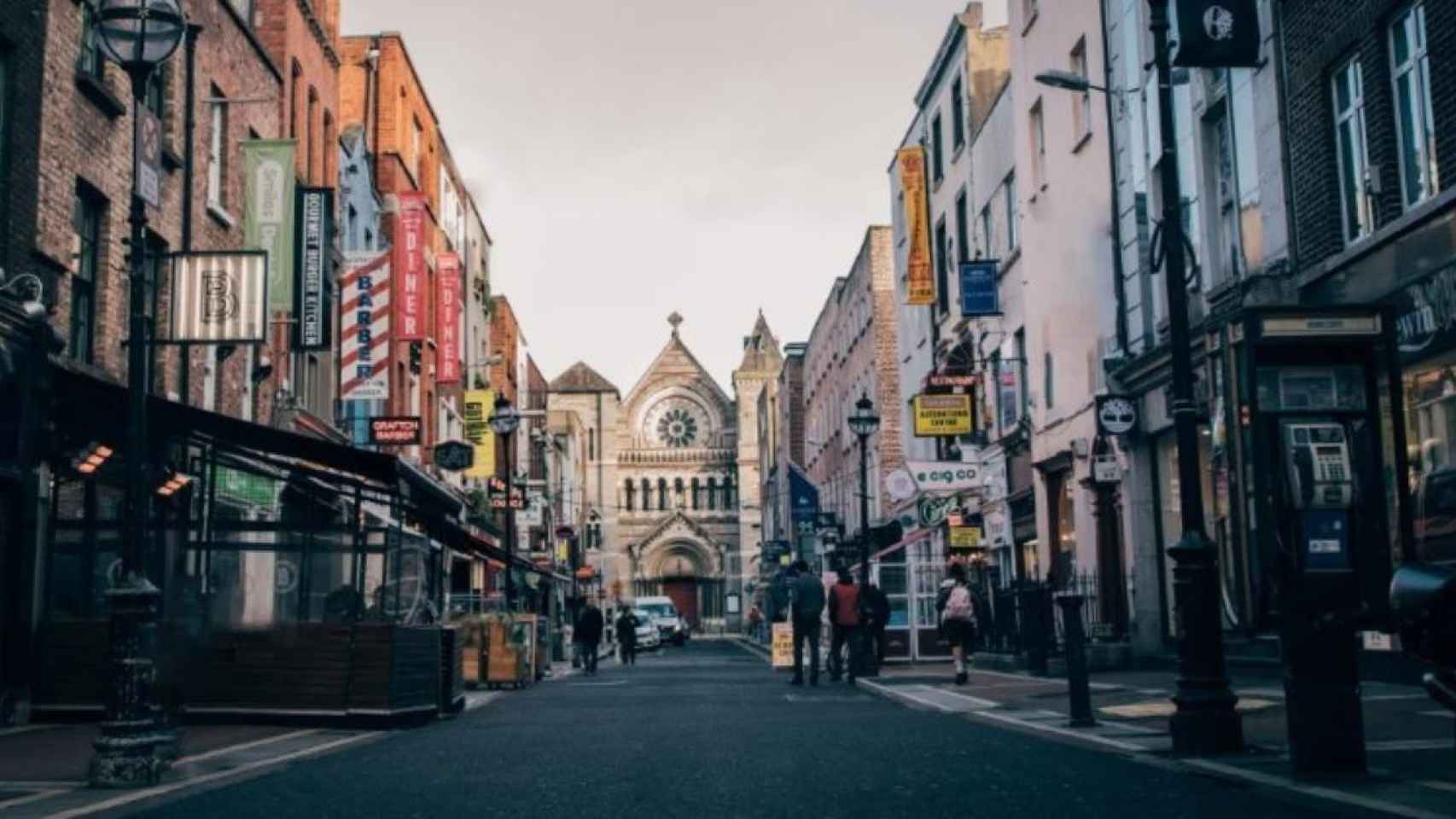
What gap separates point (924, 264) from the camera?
38.8m

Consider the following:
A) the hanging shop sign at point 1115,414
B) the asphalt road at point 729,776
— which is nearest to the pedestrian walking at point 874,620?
the hanging shop sign at point 1115,414

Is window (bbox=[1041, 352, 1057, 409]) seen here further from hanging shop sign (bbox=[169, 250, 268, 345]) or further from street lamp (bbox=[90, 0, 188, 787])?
street lamp (bbox=[90, 0, 188, 787])

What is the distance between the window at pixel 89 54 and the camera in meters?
18.2

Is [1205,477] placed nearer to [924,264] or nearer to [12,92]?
[12,92]

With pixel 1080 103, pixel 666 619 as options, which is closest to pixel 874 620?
pixel 1080 103

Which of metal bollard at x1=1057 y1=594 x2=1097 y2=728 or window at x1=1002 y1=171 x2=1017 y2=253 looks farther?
window at x1=1002 y1=171 x2=1017 y2=253

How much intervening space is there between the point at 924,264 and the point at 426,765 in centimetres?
2916

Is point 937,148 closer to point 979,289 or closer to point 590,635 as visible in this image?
point 979,289

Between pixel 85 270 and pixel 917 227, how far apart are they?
24.5 metres

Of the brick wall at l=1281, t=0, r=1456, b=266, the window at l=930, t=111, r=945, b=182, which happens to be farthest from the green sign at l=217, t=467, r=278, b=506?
the window at l=930, t=111, r=945, b=182

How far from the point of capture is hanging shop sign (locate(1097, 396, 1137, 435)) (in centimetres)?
2203

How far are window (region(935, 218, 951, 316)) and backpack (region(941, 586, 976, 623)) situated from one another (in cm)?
1607

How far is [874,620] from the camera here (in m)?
27.2

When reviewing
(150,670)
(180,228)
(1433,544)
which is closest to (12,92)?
(180,228)
